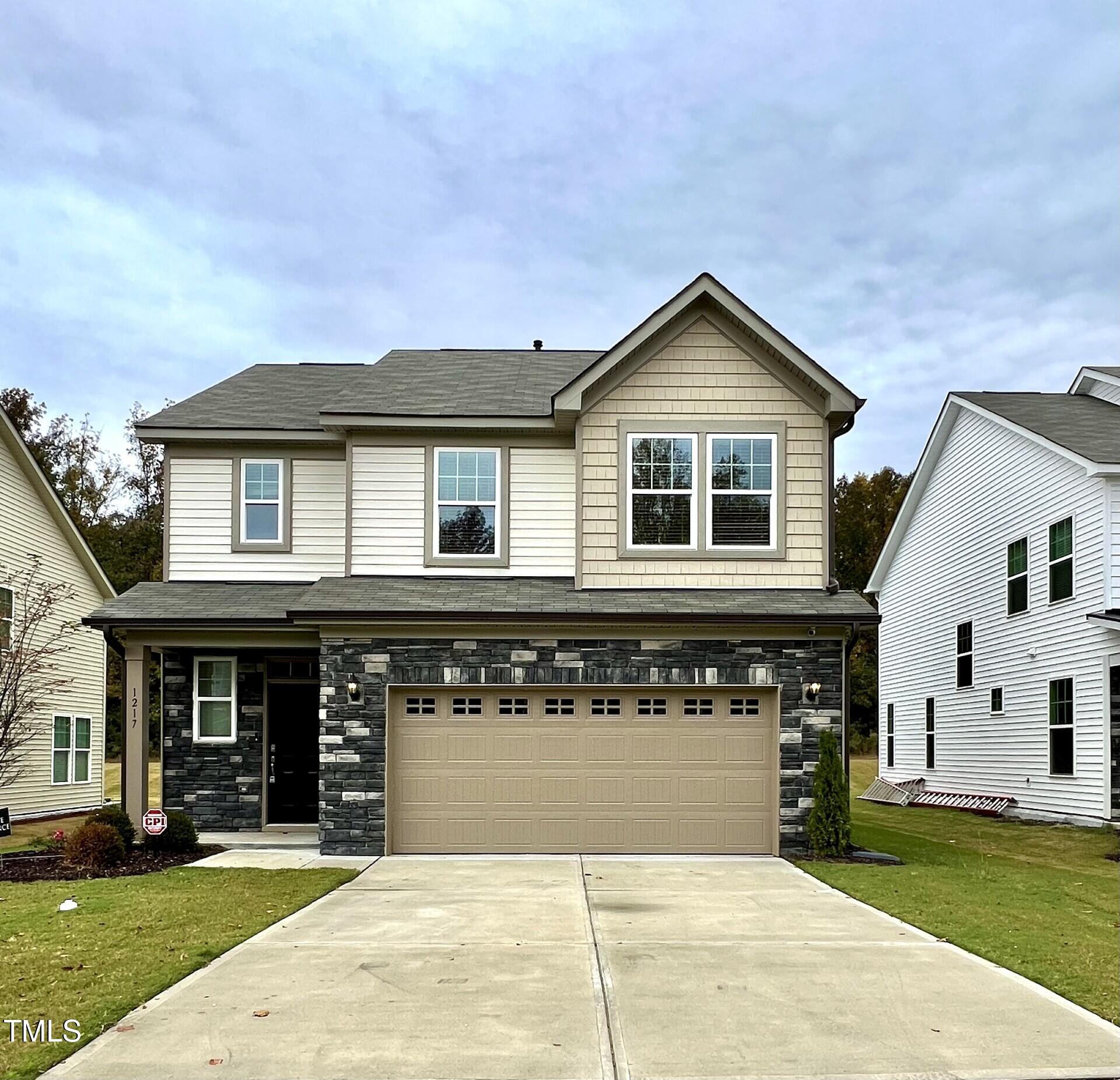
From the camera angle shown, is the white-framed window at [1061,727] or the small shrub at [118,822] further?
the white-framed window at [1061,727]

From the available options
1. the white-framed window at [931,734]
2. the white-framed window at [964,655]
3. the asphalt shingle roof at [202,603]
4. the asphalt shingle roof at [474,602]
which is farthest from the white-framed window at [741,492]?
the white-framed window at [931,734]

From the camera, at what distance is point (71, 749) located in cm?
2108

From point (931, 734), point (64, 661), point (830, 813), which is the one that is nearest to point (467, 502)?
point (830, 813)

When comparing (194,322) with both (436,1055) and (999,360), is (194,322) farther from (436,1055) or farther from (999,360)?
(436,1055)

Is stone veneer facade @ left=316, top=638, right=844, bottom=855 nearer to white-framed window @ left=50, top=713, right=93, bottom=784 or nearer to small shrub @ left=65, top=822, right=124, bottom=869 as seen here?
small shrub @ left=65, top=822, right=124, bottom=869


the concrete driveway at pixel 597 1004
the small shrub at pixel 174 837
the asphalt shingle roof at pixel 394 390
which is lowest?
the small shrub at pixel 174 837

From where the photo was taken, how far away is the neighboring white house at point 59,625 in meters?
18.9

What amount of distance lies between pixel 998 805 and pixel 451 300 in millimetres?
18528

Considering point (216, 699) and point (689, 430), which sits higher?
point (689, 430)

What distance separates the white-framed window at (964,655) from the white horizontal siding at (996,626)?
0.19m

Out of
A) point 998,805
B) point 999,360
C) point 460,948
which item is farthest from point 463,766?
point 999,360

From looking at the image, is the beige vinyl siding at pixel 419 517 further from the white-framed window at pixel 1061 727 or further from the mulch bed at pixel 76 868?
the white-framed window at pixel 1061 727

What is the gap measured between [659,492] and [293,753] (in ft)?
21.3

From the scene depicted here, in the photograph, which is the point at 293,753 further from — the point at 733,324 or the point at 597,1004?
the point at 597,1004
